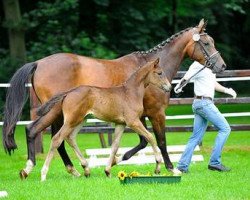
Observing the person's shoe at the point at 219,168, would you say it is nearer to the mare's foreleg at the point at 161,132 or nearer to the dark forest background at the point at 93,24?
the mare's foreleg at the point at 161,132

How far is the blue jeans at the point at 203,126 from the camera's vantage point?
11836 millimetres

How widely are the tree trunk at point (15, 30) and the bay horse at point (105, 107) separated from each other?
12.8 metres

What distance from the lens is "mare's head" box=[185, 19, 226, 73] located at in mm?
12086

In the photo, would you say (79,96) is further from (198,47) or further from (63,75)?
(198,47)

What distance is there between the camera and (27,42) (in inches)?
1050

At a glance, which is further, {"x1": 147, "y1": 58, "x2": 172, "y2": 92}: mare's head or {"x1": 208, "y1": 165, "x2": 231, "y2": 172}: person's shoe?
{"x1": 208, "y1": 165, "x2": 231, "y2": 172}: person's shoe

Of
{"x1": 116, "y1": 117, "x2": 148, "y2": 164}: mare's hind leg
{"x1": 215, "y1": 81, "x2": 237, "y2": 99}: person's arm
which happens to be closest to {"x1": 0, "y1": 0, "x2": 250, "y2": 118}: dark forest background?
{"x1": 215, "y1": 81, "x2": 237, "y2": 99}: person's arm

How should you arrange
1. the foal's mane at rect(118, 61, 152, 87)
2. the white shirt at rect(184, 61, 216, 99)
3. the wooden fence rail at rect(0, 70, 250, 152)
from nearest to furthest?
the foal's mane at rect(118, 61, 152, 87) < the white shirt at rect(184, 61, 216, 99) < the wooden fence rail at rect(0, 70, 250, 152)

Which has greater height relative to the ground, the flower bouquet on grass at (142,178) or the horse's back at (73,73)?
the horse's back at (73,73)

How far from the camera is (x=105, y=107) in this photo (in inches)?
430

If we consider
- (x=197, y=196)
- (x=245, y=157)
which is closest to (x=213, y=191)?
(x=197, y=196)

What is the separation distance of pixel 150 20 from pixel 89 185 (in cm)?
1661

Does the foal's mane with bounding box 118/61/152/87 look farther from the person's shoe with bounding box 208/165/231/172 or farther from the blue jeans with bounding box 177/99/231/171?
the person's shoe with bounding box 208/165/231/172

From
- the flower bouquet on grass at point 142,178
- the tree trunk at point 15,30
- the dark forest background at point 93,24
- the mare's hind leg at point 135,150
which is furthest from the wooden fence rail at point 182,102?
the tree trunk at point 15,30
